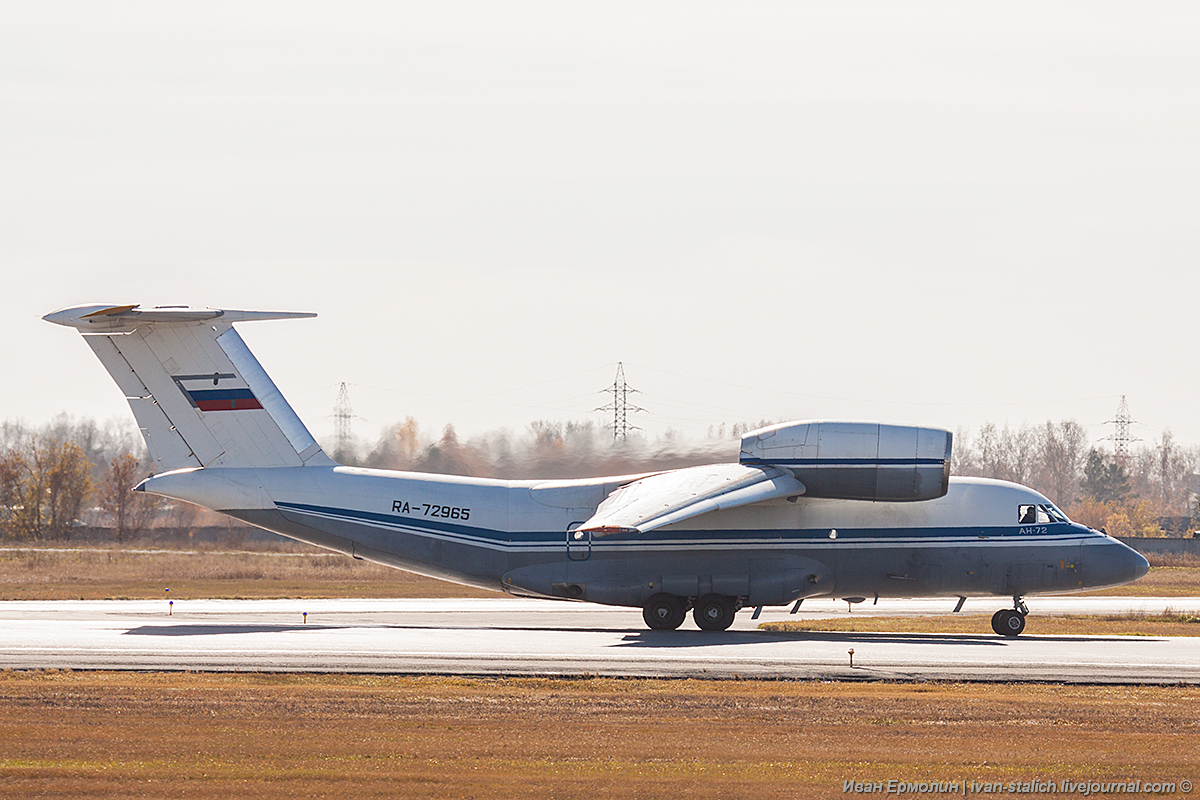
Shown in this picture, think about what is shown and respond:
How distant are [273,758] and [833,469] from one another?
1541 centimetres

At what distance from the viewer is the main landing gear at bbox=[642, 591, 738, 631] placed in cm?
2648

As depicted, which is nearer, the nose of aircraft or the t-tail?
the nose of aircraft

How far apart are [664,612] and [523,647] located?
179 inches

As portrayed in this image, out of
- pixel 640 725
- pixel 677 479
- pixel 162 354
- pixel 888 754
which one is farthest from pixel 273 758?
pixel 162 354

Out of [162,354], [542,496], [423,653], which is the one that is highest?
[162,354]

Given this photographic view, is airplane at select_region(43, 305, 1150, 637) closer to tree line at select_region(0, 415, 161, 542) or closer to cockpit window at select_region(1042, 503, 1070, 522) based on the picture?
cockpit window at select_region(1042, 503, 1070, 522)

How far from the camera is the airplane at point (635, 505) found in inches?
Result: 1021

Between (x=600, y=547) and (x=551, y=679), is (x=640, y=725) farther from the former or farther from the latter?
(x=600, y=547)

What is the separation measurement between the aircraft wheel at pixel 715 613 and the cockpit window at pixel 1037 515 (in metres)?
6.43

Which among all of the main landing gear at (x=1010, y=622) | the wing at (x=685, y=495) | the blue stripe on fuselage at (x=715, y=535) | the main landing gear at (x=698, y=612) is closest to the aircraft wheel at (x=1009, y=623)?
the main landing gear at (x=1010, y=622)

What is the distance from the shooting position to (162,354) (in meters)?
28.0

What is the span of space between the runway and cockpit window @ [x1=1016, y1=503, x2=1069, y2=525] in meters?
2.42

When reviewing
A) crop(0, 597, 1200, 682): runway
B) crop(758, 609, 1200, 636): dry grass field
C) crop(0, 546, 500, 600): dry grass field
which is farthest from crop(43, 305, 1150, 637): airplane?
crop(0, 546, 500, 600): dry grass field

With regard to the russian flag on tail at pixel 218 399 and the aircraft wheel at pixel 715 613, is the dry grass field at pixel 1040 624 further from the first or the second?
the russian flag on tail at pixel 218 399
